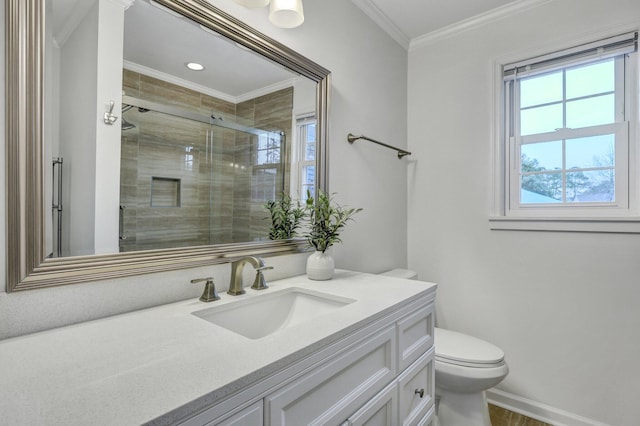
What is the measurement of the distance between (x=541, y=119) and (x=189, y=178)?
1.97 metres

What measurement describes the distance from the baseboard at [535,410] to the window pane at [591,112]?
1.56m

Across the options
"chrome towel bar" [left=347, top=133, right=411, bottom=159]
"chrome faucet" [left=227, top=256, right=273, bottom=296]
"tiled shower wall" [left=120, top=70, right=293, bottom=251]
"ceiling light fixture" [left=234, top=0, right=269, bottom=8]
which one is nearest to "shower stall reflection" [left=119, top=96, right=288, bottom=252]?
"tiled shower wall" [left=120, top=70, right=293, bottom=251]

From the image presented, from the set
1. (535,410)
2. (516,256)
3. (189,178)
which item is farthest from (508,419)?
(189,178)

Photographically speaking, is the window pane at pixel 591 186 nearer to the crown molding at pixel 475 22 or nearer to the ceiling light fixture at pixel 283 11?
the crown molding at pixel 475 22

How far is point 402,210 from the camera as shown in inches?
90.0

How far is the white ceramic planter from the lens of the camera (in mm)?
1357

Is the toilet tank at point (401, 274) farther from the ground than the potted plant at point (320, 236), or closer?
closer

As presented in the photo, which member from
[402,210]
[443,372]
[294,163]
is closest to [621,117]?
[402,210]

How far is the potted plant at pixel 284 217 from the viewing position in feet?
4.61

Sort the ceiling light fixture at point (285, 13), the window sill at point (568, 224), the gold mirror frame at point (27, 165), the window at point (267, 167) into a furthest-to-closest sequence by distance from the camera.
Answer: the window sill at point (568, 224) < the window at point (267, 167) < the ceiling light fixture at point (285, 13) < the gold mirror frame at point (27, 165)

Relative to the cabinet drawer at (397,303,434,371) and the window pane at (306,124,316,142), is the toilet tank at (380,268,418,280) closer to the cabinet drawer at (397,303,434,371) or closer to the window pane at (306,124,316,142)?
the cabinet drawer at (397,303,434,371)

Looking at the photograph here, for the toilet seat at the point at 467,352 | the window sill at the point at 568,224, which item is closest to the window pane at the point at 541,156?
the window sill at the point at 568,224

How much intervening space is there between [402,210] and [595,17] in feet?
4.72

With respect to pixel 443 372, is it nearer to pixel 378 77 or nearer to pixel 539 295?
pixel 539 295
